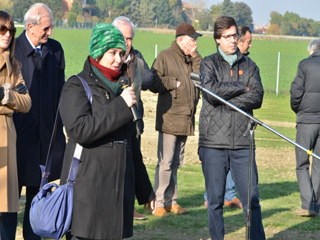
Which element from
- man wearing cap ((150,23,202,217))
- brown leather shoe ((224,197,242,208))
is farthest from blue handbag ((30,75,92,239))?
brown leather shoe ((224,197,242,208))

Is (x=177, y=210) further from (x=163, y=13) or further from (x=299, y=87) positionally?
(x=163, y=13)

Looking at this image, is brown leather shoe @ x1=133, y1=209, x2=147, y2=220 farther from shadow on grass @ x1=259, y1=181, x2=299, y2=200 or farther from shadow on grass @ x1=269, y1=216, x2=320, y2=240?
shadow on grass @ x1=259, y1=181, x2=299, y2=200

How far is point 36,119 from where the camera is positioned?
5.91m

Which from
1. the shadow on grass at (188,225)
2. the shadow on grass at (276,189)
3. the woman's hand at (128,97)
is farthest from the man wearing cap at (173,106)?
the woman's hand at (128,97)

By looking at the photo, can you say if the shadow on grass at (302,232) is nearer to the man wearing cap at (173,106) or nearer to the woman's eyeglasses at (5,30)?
the man wearing cap at (173,106)

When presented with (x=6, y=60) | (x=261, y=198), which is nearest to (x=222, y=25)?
(x=6, y=60)

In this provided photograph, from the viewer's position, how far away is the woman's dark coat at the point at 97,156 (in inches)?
159

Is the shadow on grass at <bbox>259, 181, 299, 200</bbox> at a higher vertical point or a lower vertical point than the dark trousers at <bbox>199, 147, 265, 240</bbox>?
lower

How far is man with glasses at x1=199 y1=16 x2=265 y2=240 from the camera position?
580 cm

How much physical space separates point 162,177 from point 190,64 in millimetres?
1517

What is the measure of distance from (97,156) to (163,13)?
78598mm

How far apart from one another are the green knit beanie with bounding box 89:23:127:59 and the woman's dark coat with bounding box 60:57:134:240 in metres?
0.17

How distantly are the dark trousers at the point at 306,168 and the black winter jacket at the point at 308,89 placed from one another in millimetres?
124

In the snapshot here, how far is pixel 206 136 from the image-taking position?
5.92 m
